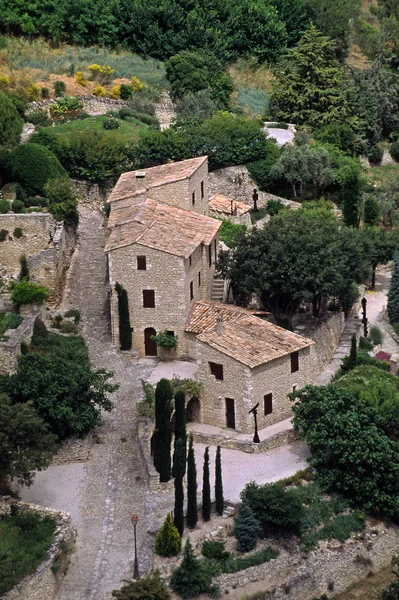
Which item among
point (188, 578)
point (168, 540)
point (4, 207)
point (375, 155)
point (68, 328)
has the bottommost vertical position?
point (375, 155)

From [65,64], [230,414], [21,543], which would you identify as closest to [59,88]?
[65,64]

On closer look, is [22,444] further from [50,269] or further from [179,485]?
[50,269]

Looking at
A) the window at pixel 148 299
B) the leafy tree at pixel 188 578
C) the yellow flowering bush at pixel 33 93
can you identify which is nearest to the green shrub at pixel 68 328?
the window at pixel 148 299

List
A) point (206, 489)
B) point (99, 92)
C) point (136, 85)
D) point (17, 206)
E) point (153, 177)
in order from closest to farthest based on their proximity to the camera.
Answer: point (206, 489) → point (17, 206) → point (153, 177) → point (99, 92) → point (136, 85)

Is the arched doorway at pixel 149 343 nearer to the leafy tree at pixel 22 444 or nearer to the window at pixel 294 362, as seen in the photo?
the window at pixel 294 362

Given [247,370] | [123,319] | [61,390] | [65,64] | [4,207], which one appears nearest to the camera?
[61,390]

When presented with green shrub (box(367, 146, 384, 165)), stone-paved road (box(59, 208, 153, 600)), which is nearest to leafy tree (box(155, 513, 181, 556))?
stone-paved road (box(59, 208, 153, 600))
